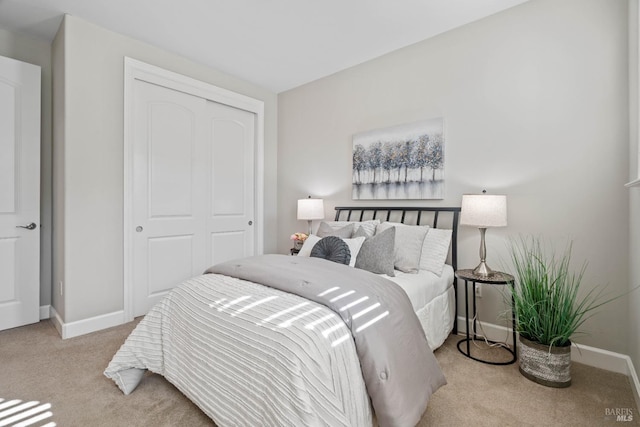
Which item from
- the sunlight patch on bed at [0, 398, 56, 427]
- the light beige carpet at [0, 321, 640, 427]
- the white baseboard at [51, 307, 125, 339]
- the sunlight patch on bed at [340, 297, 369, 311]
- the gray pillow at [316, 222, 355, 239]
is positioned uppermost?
the gray pillow at [316, 222, 355, 239]

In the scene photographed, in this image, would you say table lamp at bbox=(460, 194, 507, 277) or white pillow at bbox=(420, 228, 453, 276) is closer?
table lamp at bbox=(460, 194, 507, 277)

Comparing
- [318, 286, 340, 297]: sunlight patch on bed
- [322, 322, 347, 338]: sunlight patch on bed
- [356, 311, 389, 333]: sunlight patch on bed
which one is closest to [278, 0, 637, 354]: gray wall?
[356, 311, 389, 333]: sunlight patch on bed

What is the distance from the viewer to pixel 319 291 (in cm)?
151

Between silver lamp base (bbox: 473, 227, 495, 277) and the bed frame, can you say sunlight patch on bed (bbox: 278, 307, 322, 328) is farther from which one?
the bed frame

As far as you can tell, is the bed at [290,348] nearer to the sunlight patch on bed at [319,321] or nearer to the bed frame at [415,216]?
the sunlight patch on bed at [319,321]

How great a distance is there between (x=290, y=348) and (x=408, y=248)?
1.48 m

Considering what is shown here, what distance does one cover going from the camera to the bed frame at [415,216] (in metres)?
2.62

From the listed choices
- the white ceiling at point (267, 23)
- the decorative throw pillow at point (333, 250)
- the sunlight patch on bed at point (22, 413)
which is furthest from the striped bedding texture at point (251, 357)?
the white ceiling at point (267, 23)

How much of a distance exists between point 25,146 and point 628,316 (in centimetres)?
483

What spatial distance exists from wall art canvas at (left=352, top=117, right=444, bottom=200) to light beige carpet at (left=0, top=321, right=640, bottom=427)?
56.8 inches

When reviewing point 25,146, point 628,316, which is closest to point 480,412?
point 628,316

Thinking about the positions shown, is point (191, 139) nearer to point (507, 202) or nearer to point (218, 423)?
point (218, 423)

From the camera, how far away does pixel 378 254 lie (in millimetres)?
2238

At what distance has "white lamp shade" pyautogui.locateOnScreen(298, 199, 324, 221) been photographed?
344 cm
